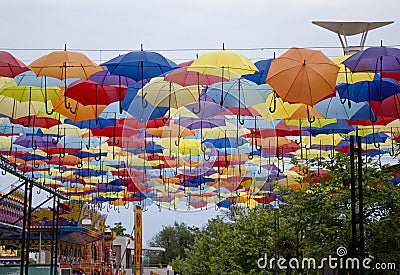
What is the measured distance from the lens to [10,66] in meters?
11.4

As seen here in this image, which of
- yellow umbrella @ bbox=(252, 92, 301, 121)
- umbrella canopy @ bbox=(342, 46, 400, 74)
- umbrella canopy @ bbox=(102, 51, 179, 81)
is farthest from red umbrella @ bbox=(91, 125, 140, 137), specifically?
umbrella canopy @ bbox=(342, 46, 400, 74)

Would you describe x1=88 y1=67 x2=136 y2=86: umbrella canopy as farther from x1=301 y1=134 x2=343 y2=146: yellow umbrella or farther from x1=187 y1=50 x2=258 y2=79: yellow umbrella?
x1=301 y1=134 x2=343 y2=146: yellow umbrella

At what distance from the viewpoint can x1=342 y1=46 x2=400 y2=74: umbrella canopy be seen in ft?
34.6

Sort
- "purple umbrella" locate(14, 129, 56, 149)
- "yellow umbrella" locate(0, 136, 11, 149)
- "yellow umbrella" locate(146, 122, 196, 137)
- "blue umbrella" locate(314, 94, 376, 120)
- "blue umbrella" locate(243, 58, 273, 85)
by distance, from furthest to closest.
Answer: "yellow umbrella" locate(0, 136, 11, 149)
"purple umbrella" locate(14, 129, 56, 149)
"blue umbrella" locate(314, 94, 376, 120)
"blue umbrella" locate(243, 58, 273, 85)
"yellow umbrella" locate(146, 122, 196, 137)

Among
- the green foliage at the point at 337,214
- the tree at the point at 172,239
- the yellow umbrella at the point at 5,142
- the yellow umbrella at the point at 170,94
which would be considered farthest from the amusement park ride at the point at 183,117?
the tree at the point at 172,239

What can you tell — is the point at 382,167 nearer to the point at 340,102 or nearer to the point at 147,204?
the point at 340,102

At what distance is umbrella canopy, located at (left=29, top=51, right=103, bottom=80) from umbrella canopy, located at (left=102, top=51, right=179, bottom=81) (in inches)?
14.3

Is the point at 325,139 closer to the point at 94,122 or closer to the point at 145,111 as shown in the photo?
the point at 94,122

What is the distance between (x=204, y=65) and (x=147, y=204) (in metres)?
12.5

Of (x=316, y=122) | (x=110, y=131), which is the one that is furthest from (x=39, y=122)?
(x=316, y=122)

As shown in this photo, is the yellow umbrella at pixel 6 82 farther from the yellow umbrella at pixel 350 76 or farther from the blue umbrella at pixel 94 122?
the yellow umbrella at pixel 350 76

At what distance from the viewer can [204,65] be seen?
441 inches

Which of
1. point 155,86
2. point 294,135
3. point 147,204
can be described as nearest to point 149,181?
point 155,86

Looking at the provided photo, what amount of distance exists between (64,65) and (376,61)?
512cm
